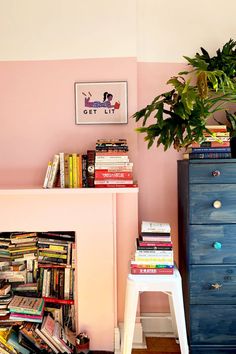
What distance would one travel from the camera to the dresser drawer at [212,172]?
1.65m

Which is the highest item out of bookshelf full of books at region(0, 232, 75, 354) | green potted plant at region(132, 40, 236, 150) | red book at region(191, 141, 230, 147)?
green potted plant at region(132, 40, 236, 150)


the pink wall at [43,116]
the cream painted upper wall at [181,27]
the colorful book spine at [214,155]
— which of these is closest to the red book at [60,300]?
the pink wall at [43,116]

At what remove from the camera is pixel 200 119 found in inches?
60.1

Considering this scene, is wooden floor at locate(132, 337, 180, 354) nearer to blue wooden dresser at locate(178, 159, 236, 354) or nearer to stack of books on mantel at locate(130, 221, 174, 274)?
blue wooden dresser at locate(178, 159, 236, 354)

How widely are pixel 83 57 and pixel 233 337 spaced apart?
81.0 inches

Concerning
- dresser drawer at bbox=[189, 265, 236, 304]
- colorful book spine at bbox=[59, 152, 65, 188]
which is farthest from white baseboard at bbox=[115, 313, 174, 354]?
colorful book spine at bbox=[59, 152, 65, 188]

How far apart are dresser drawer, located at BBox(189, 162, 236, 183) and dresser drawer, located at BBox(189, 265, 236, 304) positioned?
0.52m

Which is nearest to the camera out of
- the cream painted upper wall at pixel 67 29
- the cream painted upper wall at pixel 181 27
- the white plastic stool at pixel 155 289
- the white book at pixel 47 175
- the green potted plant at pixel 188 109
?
the green potted plant at pixel 188 109

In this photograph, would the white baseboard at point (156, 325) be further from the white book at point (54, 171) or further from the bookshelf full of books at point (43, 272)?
the white book at point (54, 171)

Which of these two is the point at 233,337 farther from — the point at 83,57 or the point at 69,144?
the point at 83,57

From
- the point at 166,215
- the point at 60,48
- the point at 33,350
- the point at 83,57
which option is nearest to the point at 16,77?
the point at 60,48

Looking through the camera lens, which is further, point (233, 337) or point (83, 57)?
point (83, 57)

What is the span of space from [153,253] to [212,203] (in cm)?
46

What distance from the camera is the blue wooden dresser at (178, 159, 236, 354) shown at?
1663mm
